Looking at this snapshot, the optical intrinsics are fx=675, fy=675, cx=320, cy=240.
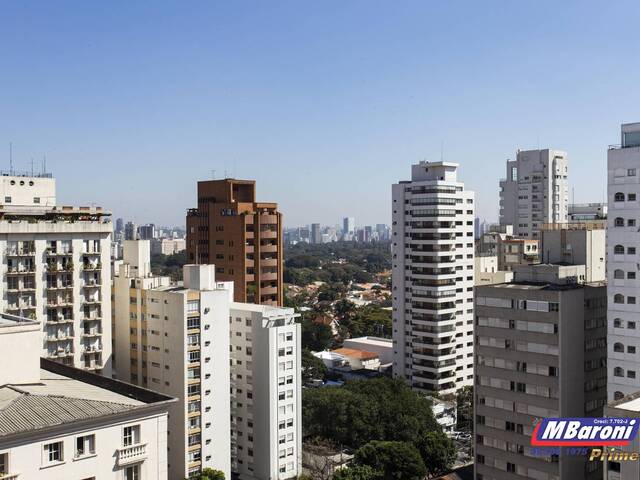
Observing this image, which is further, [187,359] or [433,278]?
[433,278]

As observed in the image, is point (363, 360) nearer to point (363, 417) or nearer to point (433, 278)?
point (433, 278)

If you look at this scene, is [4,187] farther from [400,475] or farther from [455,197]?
[455,197]

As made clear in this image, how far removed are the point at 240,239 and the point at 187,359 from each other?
68.1 ft

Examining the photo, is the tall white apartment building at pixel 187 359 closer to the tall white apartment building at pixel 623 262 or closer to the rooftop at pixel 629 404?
the tall white apartment building at pixel 623 262

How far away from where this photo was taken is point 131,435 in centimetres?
1678

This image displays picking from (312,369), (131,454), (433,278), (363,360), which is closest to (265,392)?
(131,454)

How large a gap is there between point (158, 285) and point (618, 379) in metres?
25.3

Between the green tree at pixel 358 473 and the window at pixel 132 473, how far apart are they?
19.7 m

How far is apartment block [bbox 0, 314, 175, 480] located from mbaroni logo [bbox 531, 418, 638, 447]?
42.1 ft

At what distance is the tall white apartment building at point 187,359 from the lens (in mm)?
35188

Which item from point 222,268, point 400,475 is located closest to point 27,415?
point 400,475

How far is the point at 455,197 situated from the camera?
193ft

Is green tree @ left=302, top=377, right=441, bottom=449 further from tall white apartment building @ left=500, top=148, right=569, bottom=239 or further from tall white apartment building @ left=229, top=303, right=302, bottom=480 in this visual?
tall white apartment building @ left=500, top=148, right=569, bottom=239

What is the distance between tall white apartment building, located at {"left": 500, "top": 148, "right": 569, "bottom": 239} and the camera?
9000 cm
